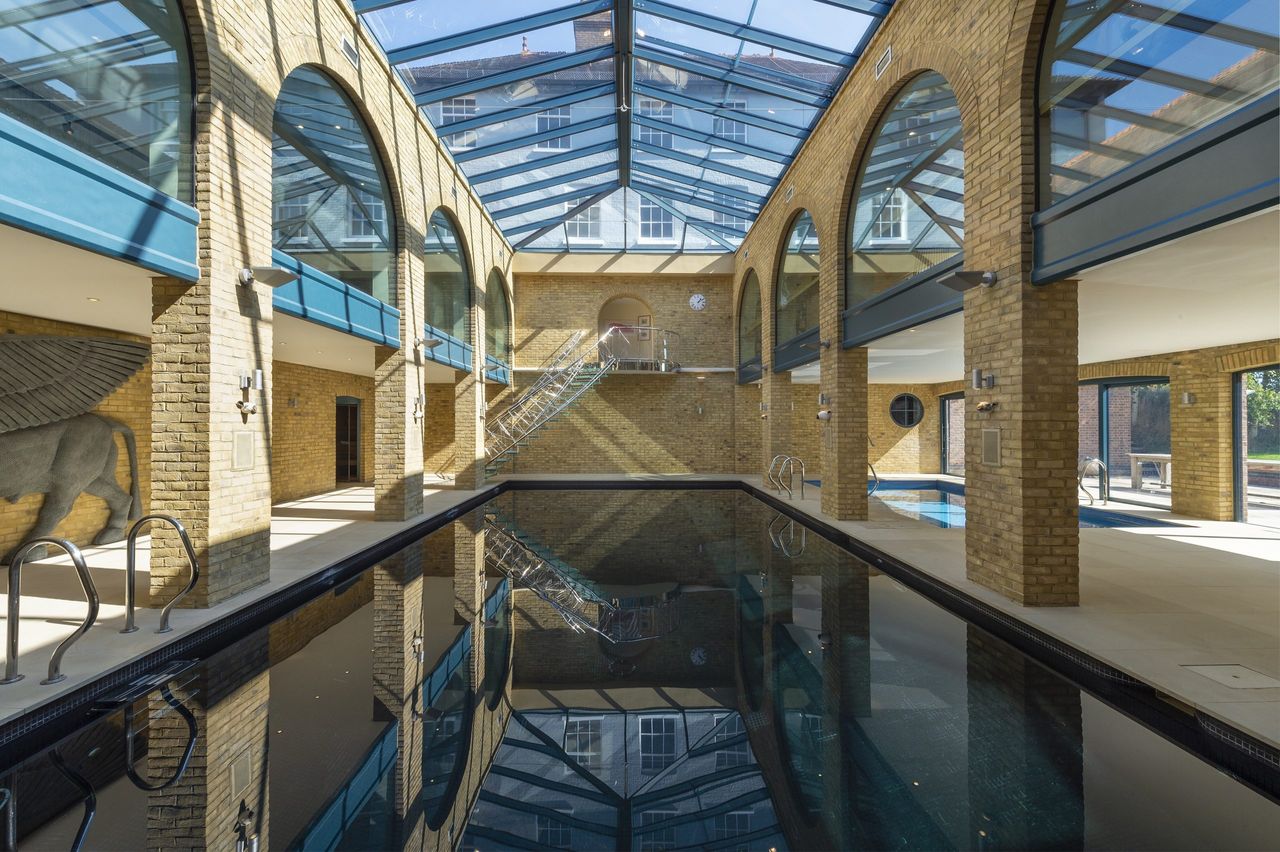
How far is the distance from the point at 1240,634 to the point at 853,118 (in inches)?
291

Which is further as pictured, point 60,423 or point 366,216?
point 366,216

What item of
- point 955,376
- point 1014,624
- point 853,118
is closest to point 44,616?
point 1014,624

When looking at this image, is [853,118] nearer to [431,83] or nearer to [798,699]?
[431,83]

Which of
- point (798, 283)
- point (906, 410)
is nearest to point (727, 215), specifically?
point (798, 283)

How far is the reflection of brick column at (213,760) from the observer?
2.48m

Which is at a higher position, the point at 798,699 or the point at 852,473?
the point at 852,473

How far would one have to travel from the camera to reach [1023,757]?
2.98m

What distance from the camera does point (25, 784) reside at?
2.76m

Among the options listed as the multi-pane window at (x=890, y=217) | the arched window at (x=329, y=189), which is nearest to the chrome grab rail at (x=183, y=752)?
the arched window at (x=329, y=189)

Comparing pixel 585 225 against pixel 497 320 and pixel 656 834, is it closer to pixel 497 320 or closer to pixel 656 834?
pixel 497 320

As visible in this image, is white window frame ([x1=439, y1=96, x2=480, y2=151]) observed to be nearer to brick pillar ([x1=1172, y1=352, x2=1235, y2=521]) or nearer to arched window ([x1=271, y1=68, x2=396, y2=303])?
arched window ([x1=271, y1=68, x2=396, y2=303])

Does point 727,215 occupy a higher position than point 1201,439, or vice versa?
point 727,215

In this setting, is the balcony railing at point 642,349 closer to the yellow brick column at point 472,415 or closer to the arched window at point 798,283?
the yellow brick column at point 472,415

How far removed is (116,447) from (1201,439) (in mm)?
15308
